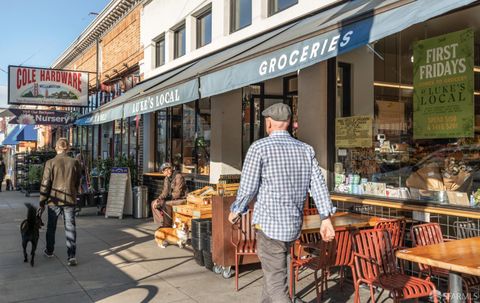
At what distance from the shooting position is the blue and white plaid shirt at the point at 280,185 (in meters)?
3.53

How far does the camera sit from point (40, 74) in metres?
15.6

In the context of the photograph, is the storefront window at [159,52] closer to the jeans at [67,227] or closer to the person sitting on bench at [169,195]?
the person sitting on bench at [169,195]

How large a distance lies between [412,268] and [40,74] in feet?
45.9

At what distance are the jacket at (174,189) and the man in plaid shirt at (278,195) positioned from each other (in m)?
5.23

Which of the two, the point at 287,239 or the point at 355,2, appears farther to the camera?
the point at 355,2

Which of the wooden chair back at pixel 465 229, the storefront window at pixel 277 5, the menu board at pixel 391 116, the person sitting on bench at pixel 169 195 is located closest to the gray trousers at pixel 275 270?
the wooden chair back at pixel 465 229

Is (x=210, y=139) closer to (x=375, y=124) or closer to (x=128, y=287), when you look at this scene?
(x=375, y=124)

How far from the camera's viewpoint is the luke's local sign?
15.2m

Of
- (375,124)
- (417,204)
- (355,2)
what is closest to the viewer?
(417,204)

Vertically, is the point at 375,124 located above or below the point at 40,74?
below

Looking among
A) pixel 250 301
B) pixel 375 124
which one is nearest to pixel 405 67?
pixel 375 124

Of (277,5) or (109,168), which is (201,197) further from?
(109,168)

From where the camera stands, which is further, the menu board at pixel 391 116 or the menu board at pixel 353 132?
the menu board at pixel 353 132

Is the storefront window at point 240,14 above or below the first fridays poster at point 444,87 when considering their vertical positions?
above
